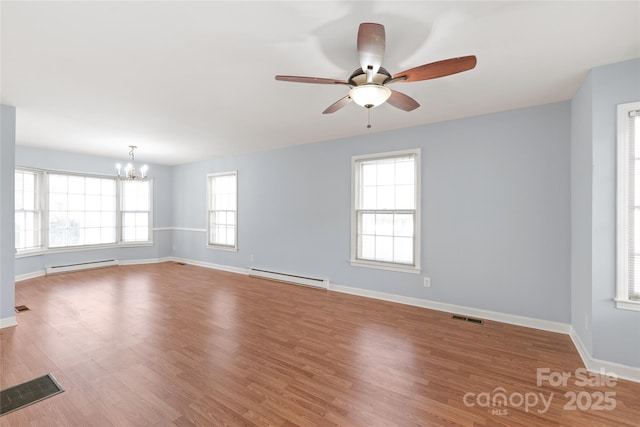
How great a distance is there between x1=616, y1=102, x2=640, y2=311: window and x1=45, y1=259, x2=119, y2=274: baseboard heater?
8.60 m

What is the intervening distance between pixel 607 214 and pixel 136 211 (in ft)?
28.3

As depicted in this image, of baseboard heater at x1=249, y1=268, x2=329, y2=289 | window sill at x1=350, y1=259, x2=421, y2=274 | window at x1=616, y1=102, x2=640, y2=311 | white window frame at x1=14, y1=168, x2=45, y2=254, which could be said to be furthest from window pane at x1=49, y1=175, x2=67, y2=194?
window at x1=616, y1=102, x2=640, y2=311

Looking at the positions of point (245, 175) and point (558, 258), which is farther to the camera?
point (245, 175)

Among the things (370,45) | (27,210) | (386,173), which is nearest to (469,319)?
(386,173)

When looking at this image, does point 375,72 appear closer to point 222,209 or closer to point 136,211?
point 222,209

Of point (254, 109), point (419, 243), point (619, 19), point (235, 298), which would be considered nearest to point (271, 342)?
point (235, 298)

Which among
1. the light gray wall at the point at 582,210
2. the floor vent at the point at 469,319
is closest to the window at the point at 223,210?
the floor vent at the point at 469,319

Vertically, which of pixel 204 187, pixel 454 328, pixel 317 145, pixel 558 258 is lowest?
pixel 454 328

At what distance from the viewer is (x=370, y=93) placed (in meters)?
1.99

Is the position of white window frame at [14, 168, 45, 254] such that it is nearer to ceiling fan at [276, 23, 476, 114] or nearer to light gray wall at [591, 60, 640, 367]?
ceiling fan at [276, 23, 476, 114]

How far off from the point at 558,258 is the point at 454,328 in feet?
4.67

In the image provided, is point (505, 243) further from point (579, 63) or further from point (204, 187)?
point (204, 187)

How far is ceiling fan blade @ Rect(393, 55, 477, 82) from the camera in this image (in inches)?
66.8

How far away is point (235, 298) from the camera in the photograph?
436 cm
